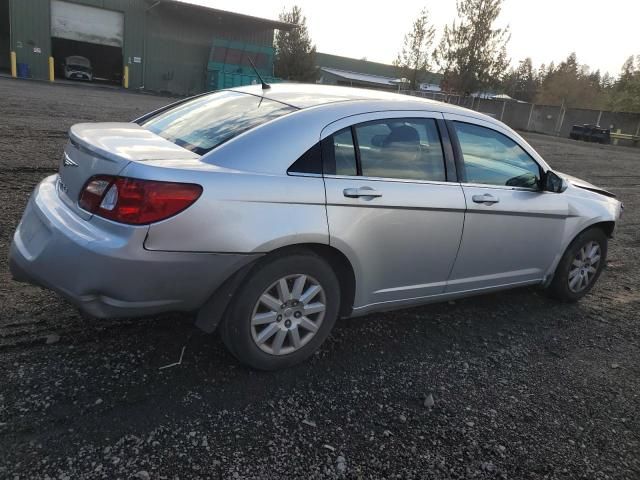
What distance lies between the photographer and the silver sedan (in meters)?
2.57

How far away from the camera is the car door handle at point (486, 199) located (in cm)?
362

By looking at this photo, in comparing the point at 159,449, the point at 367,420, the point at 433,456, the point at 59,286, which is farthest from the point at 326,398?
the point at 59,286

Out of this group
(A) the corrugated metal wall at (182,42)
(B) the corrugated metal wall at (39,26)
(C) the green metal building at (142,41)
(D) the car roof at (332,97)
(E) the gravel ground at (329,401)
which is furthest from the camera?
(A) the corrugated metal wall at (182,42)

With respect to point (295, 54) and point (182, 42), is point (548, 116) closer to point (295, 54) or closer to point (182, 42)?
point (295, 54)

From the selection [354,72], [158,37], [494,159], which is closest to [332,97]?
[494,159]

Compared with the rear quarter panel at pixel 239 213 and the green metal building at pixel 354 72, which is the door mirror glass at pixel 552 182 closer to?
the rear quarter panel at pixel 239 213

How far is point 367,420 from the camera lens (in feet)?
9.15

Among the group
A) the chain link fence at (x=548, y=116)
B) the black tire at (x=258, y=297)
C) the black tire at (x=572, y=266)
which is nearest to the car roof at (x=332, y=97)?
the black tire at (x=258, y=297)

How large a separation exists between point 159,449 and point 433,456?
132 centimetres

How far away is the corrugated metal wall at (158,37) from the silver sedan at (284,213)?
3506 centimetres

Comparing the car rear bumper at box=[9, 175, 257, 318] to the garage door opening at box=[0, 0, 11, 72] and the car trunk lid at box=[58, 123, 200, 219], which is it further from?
the garage door opening at box=[0, 0, 11, 72]

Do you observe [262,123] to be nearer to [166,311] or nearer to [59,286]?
[166,311]

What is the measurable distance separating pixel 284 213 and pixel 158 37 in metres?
38.0

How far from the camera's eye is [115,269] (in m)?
2.50
